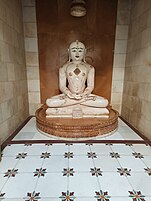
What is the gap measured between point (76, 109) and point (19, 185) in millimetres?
1549

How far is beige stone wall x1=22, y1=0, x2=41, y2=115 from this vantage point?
2982mm

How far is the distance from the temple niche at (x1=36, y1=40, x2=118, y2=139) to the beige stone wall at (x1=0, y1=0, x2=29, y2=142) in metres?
0.47

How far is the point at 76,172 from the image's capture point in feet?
4.92

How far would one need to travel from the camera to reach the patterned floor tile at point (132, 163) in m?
1.57

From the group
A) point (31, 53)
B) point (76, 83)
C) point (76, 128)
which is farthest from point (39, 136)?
point (31, 53)

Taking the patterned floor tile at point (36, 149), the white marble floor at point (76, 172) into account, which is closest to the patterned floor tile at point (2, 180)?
the white marble floor at point (76, 172)

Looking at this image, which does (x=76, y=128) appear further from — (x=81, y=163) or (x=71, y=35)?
(x=71, y=35)

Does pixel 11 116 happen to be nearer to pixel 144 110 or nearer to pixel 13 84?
pixel 13 84

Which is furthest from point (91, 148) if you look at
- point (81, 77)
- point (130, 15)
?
point (130, 15)

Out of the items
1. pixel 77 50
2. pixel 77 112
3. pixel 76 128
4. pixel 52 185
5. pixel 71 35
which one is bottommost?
pixel 52 185

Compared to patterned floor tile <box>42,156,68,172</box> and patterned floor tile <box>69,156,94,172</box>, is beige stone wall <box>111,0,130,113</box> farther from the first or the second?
patterned floor tile <box>42,156,68,172</box>

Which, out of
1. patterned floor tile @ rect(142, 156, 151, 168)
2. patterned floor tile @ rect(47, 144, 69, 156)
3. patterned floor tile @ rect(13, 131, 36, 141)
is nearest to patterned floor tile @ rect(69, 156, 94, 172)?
A: patterned floor tile @ rect(47, 144, 69, 156)

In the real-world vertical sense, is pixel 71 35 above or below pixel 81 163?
above

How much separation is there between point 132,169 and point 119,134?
89cm
